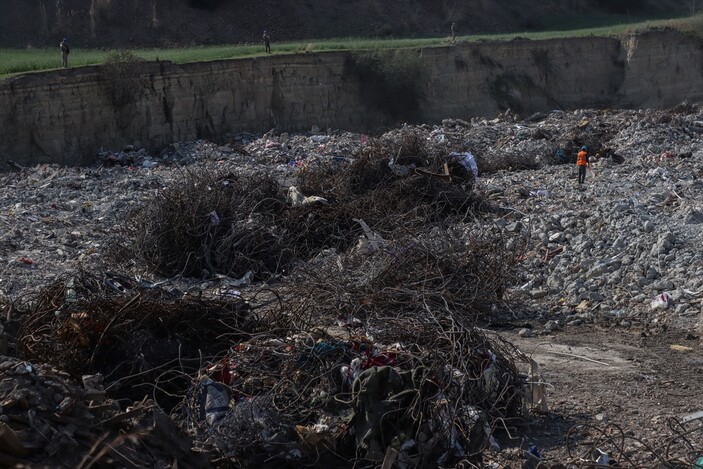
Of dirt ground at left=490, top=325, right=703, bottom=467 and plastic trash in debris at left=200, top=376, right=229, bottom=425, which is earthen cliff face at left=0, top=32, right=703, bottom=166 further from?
plastic trash in debris at left=200, top=376, right=229, bottom=425

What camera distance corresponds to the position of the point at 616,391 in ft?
25.4

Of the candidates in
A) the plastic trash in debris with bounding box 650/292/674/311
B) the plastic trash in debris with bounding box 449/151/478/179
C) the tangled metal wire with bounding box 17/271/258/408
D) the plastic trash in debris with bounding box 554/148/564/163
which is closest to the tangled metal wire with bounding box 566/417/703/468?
the tangled metal wire with bounding box 17/271/258/408

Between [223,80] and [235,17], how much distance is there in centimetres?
1242

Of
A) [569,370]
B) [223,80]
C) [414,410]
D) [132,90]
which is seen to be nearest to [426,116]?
[223,80]

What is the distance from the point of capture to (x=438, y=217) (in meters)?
12.9

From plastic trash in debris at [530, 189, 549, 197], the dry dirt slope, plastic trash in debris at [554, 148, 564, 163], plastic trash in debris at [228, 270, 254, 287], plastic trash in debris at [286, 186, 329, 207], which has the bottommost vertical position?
plastic trash in debris at [554, 148, 564, 163]

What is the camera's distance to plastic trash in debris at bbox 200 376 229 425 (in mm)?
6258

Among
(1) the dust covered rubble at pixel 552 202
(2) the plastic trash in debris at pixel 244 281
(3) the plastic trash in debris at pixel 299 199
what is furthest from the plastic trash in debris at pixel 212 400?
(3) the plastic trash in debris at pixel 299 199

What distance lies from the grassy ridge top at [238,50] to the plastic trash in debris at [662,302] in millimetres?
18010

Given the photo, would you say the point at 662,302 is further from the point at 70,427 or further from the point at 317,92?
the point at 317,92

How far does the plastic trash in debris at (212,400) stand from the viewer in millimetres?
6258

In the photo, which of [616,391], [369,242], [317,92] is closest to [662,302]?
[616,391]

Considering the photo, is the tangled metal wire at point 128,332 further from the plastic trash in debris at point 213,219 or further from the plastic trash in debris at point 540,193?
the plastic trash in debris at point 540,193

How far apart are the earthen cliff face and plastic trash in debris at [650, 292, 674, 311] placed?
16.5 metres
